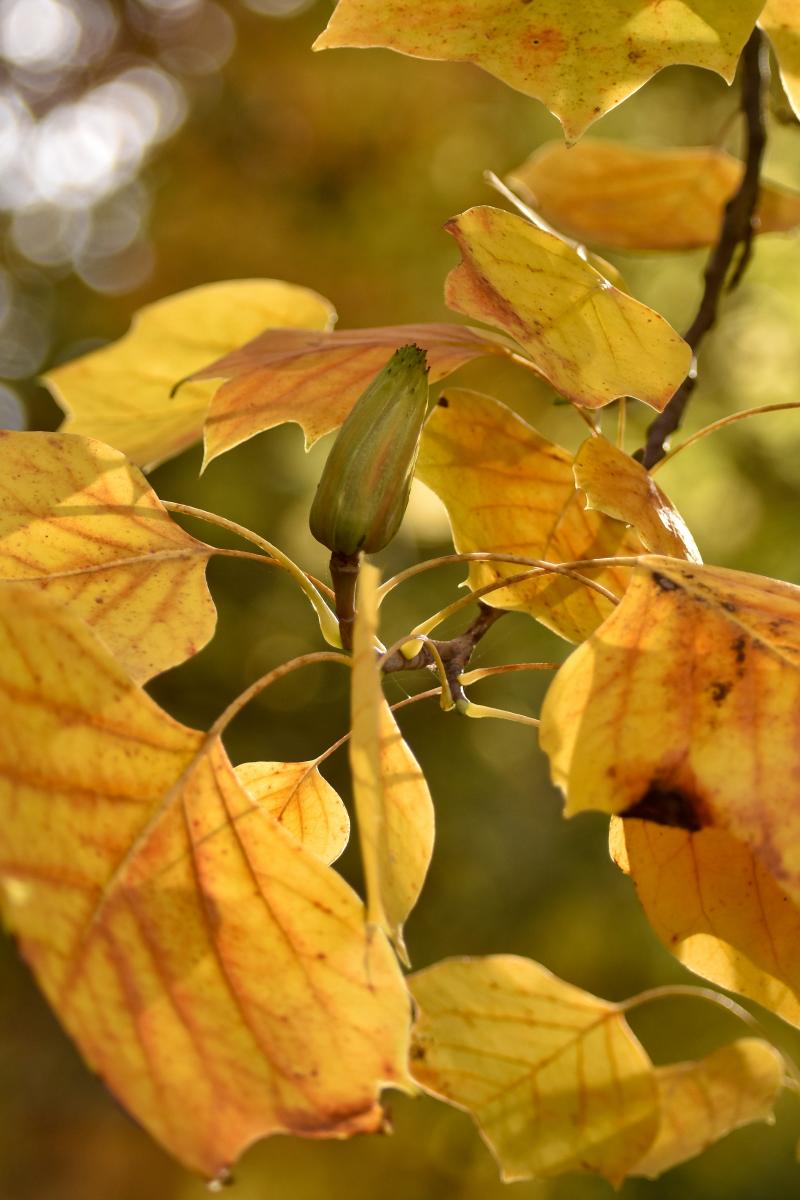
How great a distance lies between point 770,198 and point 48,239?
3394mm

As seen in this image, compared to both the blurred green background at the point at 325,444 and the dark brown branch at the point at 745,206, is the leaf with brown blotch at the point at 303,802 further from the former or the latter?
the blurred green background at the point at 325,444

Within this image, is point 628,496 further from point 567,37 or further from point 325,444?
point 325,444

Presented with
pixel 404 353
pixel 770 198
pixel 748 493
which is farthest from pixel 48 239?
pixel 404 353

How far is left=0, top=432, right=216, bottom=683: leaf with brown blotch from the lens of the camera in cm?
48

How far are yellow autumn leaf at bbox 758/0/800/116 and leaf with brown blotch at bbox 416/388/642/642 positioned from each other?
0.68ft

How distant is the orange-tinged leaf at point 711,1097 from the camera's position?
0.47 m

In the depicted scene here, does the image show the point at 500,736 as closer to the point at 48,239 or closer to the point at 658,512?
the point at 658,512

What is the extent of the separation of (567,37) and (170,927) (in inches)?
15.9

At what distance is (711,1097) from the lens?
1.59 ft

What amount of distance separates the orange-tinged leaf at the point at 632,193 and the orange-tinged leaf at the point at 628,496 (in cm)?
53

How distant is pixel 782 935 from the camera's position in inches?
18.1

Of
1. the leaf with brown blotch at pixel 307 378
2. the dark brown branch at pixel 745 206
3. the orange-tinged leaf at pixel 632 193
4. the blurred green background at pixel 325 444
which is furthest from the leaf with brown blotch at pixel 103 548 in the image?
the blurred green background at pixel 325 444

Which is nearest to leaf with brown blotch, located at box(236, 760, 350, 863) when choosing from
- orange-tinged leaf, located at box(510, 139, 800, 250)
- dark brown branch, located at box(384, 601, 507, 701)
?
dark brown branch, located at box(384, 601, 507, 701)

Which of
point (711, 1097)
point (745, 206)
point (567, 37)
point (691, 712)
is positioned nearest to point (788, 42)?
point (567, 37)
